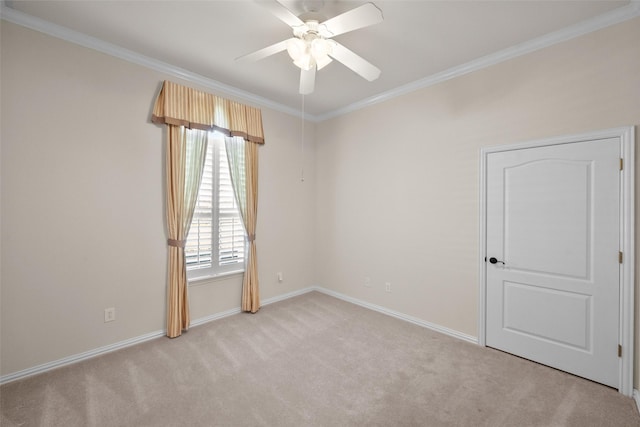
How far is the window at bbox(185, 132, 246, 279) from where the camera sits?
3.24 m

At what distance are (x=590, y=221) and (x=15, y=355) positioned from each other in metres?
4.76

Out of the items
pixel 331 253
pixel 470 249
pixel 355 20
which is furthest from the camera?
pixel 331 253

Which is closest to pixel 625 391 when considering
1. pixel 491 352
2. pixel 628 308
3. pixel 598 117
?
pixel 628 308

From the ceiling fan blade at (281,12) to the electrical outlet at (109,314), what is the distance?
2.93 m

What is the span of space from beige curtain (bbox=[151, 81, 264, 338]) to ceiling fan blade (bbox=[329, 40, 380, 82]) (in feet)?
5.83

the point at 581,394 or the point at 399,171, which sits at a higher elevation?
the point at 399,171

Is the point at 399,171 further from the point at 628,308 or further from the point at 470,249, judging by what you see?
the point at 628,308

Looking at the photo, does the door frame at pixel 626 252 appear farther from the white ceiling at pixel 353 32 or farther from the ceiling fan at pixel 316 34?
the ceiling fan at pixel 316 34

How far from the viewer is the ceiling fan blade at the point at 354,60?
2.07 metres

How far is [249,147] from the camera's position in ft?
11.9

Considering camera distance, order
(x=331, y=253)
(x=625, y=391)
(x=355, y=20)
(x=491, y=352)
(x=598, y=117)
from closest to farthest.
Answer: (x=355, y=20) → (x=625, y=391) → (x=598, y=117) → (x=491, y=352) → (x=331, y=253)

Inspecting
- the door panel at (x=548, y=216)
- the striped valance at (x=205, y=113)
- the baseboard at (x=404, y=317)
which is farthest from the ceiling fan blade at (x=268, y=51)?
the baseboard at (x=404, y=317)

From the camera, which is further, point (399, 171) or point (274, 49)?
point (399, 171)

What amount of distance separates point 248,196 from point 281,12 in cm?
225
